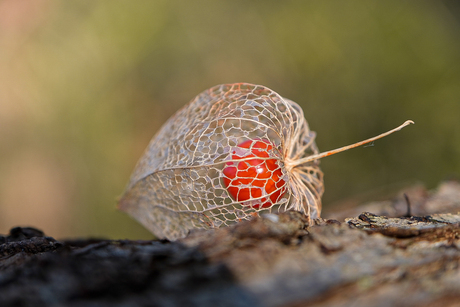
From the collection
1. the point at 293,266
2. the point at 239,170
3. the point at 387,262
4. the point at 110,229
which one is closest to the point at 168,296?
the point at 293,266

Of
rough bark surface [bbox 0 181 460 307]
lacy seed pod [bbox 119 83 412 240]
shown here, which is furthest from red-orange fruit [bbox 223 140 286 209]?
rough bark surface [bbox 0 181 460 307]

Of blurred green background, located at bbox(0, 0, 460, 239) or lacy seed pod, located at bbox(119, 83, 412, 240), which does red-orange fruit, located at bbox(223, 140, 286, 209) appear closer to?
lacy seed pod, located at bbox(119, 83, 412, 240)

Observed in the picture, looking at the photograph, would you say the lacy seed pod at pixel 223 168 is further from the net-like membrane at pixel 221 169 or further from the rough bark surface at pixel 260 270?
the rough bark surface at pixel 260 270

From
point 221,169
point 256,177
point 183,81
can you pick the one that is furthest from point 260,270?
point 183,81

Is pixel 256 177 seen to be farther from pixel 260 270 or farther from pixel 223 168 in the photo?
pixel 260 270

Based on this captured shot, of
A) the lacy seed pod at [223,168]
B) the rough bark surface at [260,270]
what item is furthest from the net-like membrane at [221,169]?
the rough bark surface at [260,270]

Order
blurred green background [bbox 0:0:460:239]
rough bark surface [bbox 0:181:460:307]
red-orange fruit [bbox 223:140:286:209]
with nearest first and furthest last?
rough bark surface [bbox 0:181:460:307], red-orange fruit [bbox 223:140:286:209], blurred green background [bbox 0:0:460:239]

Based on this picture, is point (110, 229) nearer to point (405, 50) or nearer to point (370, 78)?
point (370, 78)
